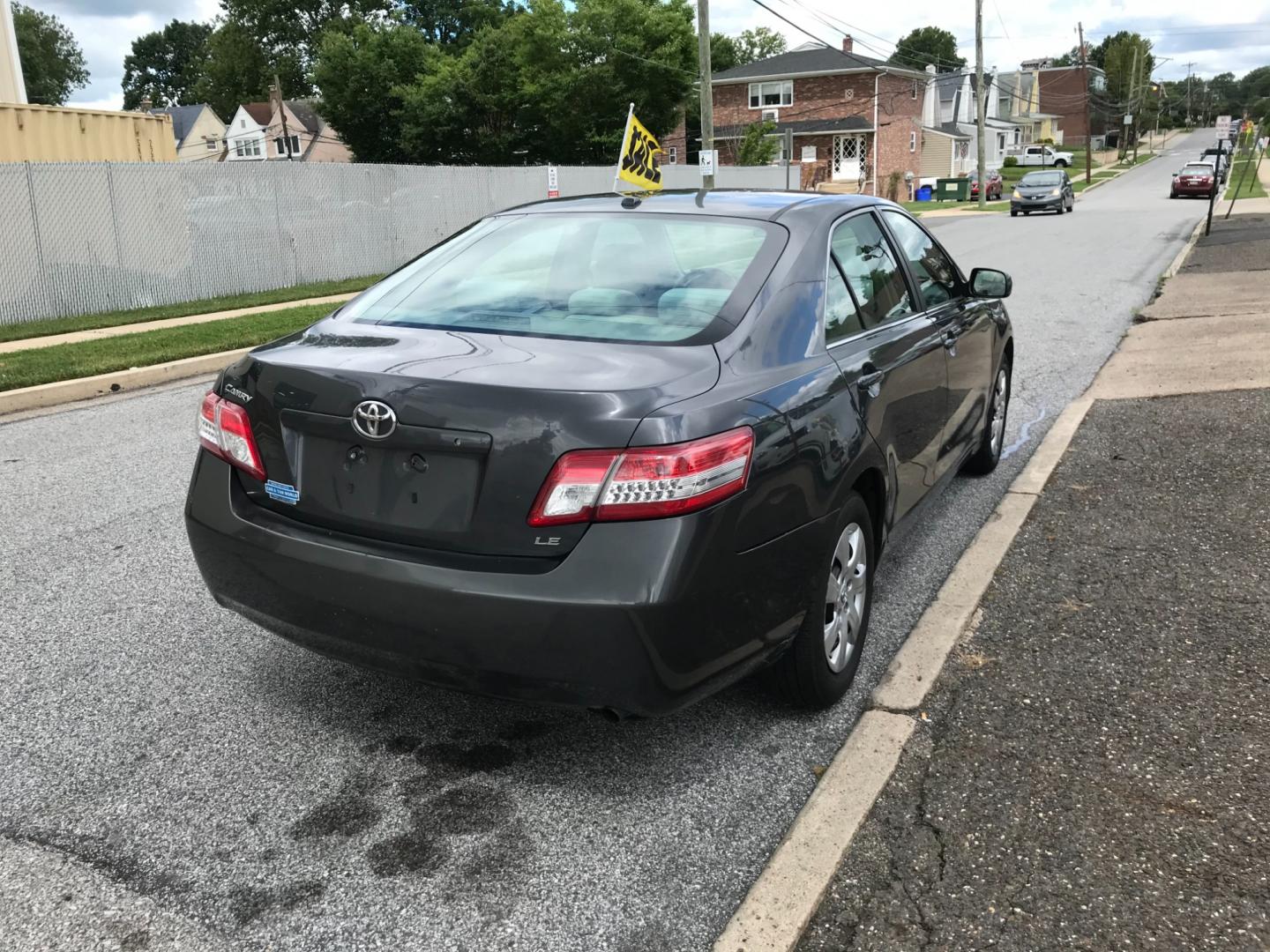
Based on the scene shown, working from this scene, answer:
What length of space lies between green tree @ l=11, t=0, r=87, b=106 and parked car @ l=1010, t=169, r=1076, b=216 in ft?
232

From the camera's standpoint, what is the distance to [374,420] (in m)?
2.77

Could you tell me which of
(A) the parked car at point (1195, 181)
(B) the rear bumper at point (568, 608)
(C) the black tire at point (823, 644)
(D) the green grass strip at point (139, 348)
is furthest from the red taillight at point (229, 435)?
(A) the parked car at point (1195, 181)

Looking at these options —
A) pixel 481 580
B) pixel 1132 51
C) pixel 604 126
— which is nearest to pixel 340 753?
pixel 481 580

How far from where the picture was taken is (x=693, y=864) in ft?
8.84

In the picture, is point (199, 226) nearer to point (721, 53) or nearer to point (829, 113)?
point (829, 113)

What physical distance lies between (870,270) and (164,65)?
5168 inches

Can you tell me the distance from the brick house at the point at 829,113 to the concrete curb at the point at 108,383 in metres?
48.2

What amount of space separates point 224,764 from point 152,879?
21.6 inches

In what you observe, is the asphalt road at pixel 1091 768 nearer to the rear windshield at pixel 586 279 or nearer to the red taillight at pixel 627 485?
the red taillight at pixel 627 485

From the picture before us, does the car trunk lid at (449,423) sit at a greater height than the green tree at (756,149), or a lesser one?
lesser

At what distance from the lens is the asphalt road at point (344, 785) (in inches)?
99.0

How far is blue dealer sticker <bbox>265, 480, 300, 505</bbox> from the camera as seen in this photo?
300 cm

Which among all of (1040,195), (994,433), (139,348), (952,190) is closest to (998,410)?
(994,433)

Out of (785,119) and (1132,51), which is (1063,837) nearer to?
(785,119)
